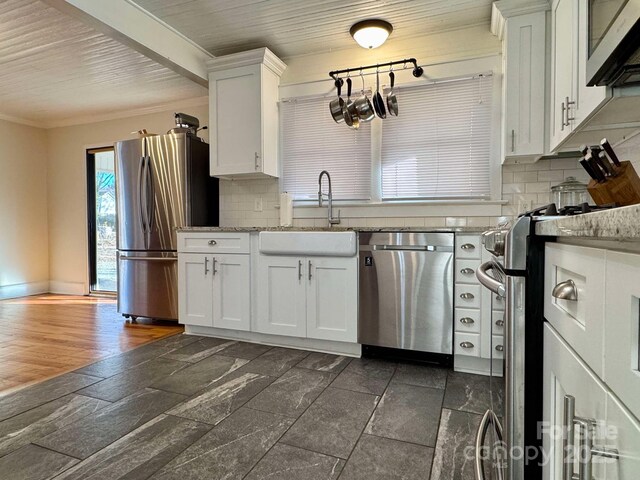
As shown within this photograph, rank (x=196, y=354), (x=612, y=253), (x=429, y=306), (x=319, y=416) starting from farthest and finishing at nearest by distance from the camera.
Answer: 1. (x=196, y=354)
2. (x=429, y=306)
3. (x=319, y=416)
4. (x=612, y=253)

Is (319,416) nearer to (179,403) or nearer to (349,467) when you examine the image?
(349,467)

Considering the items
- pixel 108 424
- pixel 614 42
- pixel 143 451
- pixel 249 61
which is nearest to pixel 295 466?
pixel 143 451

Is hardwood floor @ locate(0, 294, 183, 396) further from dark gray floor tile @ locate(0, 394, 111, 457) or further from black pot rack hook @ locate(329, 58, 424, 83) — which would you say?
black pot rack hook @ locate(329, 58, 424, 83)

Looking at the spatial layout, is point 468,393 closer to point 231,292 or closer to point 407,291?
point 407,291

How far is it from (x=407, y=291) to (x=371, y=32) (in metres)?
2.00

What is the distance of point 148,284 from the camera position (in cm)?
360

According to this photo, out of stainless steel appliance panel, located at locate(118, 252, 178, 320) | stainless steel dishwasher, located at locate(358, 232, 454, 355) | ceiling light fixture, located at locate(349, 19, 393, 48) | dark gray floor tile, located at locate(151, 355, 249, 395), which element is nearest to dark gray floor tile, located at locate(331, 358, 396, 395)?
stainless steel dishwasher, located at locate(358, 232, 454, 355)

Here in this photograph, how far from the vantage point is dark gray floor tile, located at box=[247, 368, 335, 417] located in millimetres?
1846

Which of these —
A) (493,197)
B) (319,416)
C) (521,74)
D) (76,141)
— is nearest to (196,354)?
(319,416)

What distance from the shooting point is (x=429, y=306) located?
2367 mm

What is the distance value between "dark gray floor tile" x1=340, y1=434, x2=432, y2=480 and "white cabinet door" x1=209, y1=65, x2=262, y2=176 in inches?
94.7

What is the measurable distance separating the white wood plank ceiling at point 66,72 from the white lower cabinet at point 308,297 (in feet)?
7.65

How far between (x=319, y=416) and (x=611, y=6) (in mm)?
1998

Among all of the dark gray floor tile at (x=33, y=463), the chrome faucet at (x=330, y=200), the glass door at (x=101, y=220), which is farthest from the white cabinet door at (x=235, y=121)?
the glass door at (x=101, y=220)
